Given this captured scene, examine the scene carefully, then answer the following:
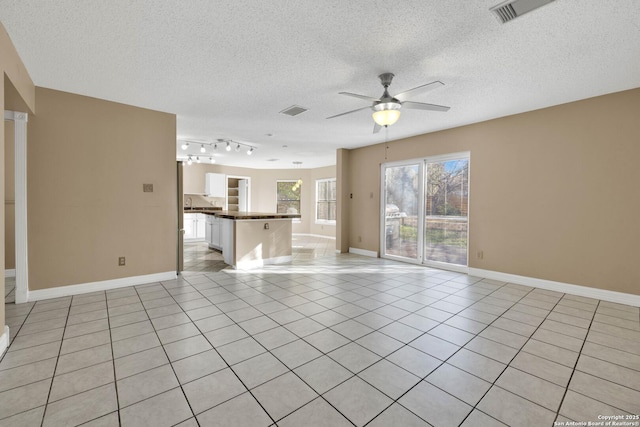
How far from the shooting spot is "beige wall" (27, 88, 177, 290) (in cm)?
354

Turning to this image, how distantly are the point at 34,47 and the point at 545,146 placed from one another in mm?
6134

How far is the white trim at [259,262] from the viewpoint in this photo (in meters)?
5.42

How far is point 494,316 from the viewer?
3.12m

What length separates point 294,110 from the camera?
428 centimetres

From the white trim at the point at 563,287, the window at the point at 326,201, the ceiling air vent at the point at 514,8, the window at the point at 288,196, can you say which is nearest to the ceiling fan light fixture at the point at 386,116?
the ceiling air vent at the point at 514,8

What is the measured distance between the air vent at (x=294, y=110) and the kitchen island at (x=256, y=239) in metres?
2.11

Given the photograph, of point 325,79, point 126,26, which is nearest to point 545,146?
point 325,79

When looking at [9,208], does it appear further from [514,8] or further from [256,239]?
[514,8]

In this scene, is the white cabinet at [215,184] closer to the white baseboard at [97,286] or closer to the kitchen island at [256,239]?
the kitchen island at [256,239]

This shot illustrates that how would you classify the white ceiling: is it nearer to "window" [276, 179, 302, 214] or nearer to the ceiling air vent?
the ceiling air vent

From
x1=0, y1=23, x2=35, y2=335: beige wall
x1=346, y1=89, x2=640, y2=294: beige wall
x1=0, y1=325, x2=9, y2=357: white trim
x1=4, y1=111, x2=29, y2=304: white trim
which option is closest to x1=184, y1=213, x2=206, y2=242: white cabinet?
x1=4, y1=111, x2=29, y2=304: white trim

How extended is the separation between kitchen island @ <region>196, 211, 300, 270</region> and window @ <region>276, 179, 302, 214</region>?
494cm

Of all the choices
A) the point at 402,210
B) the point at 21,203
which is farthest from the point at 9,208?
the point at 402,210

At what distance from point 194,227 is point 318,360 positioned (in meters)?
7.54
